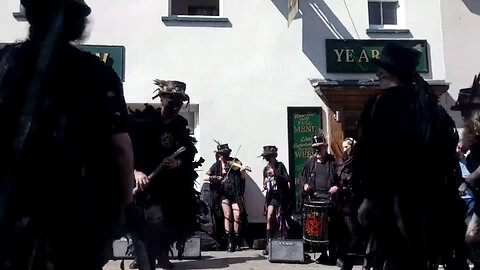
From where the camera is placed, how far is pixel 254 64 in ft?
37.4

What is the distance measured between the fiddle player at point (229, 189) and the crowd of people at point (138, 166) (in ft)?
13.6

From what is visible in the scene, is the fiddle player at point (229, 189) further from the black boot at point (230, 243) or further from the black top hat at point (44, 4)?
the black top hat at point (44, 4)

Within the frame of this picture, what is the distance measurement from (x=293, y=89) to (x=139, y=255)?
6.39 metres

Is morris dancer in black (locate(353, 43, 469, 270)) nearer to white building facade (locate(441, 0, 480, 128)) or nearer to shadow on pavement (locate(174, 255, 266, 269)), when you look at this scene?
shadow on pavement (locate(174, 255, 266, 269))

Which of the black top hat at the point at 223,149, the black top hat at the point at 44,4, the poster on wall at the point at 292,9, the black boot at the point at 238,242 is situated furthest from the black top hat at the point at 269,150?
the black top hat at the point at 44,4

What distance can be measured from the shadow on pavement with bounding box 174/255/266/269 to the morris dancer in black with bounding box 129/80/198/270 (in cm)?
254

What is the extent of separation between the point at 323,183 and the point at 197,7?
4715 millimetres

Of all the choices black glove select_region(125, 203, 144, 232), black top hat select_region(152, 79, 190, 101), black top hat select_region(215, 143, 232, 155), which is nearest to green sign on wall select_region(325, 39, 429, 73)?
black top hat select_region(215, 143, 232, 155)

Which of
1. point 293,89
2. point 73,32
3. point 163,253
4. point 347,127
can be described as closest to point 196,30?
point 293,89

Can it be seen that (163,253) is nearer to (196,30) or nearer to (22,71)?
(22,71)

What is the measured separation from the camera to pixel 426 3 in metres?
11.7

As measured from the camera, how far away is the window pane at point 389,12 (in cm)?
1198

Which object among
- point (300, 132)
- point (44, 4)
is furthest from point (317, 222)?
point (44, 4)

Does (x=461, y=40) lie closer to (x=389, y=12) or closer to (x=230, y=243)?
(x=389, y=12)
